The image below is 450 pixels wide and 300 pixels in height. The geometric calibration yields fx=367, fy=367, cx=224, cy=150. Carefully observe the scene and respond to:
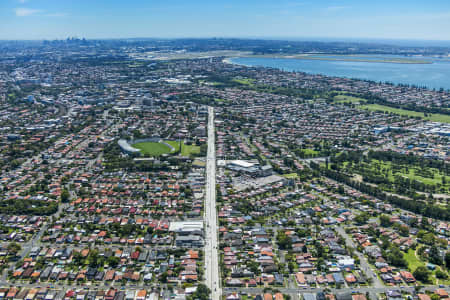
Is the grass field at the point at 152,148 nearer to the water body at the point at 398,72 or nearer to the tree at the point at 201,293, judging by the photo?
the tree at the point at 201,293

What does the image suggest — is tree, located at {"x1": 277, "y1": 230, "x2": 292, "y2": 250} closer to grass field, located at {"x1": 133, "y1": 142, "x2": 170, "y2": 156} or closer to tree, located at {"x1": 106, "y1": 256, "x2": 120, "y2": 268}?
tree, located at {"x1": 106, "y1": 256, "x2": 120, "y2": 268}

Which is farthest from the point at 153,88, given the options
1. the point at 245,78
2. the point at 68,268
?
the point at 68,268

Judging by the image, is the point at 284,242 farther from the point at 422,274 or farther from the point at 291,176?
the point at 291,176

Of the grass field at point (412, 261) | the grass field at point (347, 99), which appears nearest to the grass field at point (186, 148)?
the grass field at point (412, 261)

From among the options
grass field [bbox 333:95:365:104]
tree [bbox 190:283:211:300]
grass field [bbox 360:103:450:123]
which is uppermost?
grass field [bbox 333:95:365:104]

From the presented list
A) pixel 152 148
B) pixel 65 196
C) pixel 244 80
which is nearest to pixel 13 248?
pixel 65 196

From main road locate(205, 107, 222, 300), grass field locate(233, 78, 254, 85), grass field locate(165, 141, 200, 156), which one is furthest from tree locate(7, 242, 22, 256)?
grass field locate(233, 78, 254, 85)
